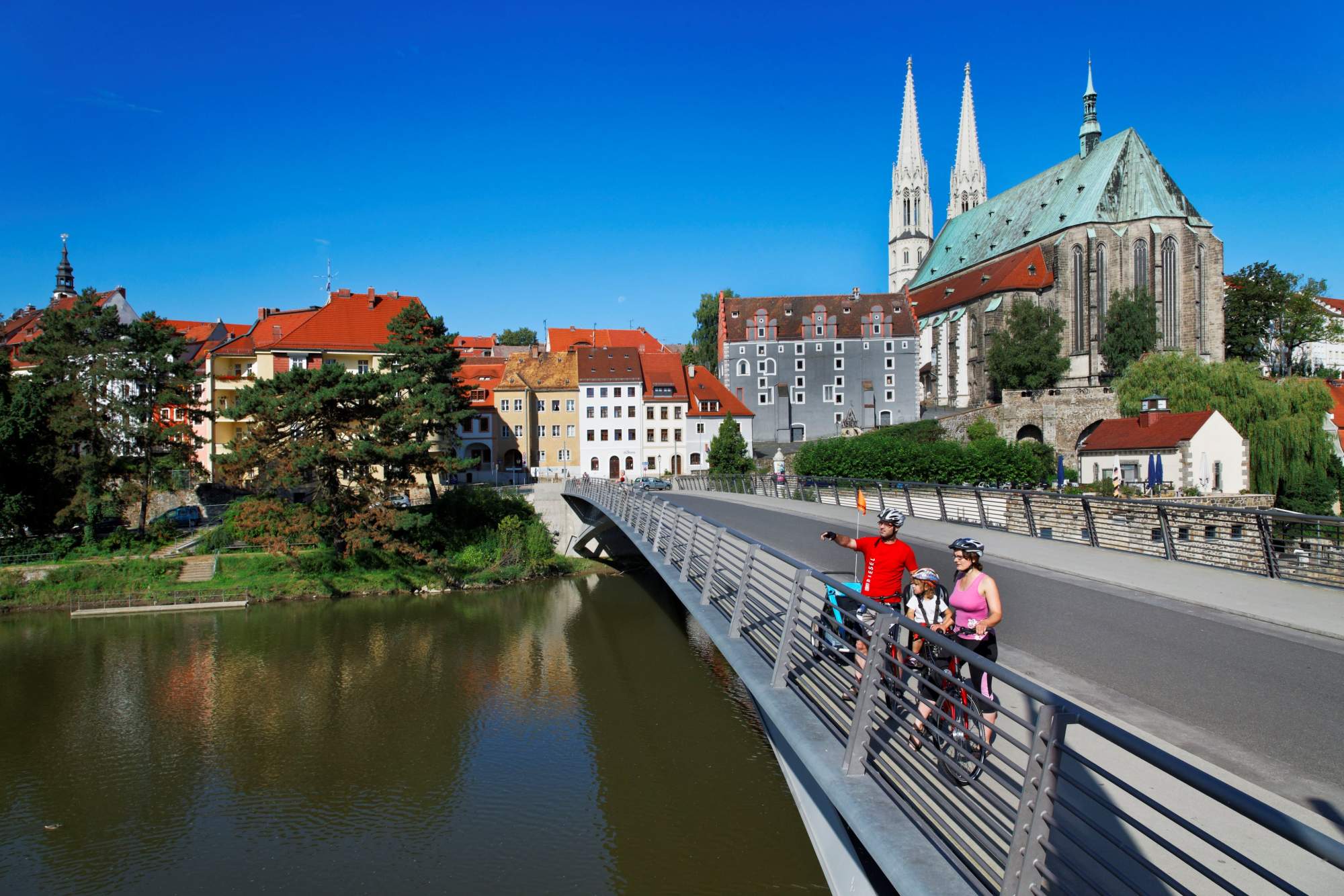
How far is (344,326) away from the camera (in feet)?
179

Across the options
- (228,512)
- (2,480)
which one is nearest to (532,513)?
(228,512)

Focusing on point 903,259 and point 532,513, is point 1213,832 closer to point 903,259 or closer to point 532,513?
point 532,513

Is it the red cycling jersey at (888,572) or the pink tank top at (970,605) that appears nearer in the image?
the pink tank top at (970,605)

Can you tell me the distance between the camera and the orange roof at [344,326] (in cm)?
5291

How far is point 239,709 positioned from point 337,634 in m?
8.48

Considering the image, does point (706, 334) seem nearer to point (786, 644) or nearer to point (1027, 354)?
point (1027, 354)

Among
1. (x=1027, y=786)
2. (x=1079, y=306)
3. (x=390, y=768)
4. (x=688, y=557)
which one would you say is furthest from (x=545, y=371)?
(x=1027, y=786)

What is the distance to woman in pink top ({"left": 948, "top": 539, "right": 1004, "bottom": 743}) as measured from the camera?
601 centimetres

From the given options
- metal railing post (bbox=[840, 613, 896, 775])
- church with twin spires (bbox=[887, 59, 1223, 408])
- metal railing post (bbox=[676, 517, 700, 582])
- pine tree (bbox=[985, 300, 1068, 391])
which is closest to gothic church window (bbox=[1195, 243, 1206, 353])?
church with twin spires (bbox=[887, 59, 1223, 408])

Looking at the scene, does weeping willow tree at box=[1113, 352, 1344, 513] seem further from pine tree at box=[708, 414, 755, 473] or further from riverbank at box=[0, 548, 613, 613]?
riverbank at box=[0, 548, 613, 613]

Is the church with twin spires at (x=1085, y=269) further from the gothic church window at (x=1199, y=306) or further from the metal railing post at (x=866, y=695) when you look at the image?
the metal railing post at (x=866, y=695)

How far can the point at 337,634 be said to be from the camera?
29031mm

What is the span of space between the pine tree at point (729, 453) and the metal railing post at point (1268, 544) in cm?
4955

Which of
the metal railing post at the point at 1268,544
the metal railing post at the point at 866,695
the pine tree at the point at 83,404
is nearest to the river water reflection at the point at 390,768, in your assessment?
the metal railing post at the point at 1268,544
